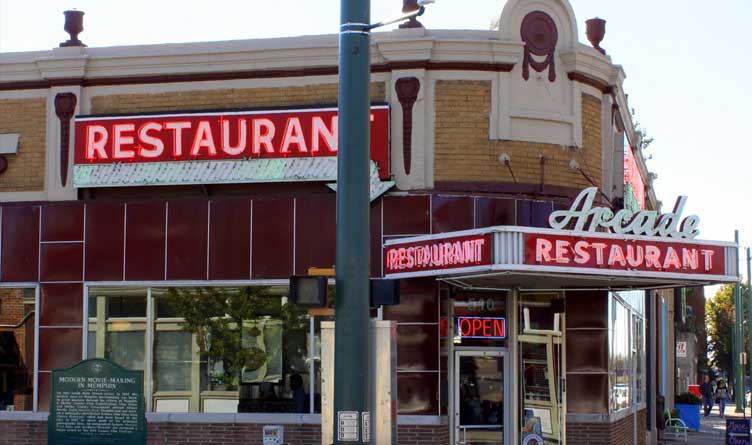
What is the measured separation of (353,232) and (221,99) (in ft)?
31.5

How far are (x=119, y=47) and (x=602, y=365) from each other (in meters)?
10.2

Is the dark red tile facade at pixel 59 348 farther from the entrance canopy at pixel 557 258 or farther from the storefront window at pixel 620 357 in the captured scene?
the storefront window at pixel 620 357

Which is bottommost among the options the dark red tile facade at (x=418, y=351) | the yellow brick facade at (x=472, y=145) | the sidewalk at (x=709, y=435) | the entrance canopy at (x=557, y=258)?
the sidewalk at (x=709, y=435)

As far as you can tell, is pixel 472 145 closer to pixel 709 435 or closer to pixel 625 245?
pixel 625 245

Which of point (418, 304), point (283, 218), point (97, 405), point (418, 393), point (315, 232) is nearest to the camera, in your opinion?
point (97, 405)

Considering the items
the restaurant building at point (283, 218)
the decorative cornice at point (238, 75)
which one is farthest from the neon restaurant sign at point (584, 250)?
the decorative cornice at point (238, 75)

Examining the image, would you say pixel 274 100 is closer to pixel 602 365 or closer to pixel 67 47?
pixel 67 47

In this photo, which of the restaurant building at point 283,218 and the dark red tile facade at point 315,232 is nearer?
the restaurant building at point 283,218

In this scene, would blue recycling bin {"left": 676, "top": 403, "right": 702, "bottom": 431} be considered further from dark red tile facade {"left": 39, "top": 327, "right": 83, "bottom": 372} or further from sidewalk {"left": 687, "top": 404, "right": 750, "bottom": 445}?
dark red tile facade {"left": 39, "top": 327, "right": 83, "bottom": 372}

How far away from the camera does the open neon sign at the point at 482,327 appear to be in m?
20.4

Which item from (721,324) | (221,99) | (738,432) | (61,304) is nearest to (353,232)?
(221,99)

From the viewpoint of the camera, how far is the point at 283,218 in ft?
67.4

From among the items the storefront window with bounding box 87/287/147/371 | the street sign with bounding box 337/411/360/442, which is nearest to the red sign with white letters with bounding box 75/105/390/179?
the storefront window with bounding box 87/287/147/371

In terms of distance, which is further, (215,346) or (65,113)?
(65,113)
